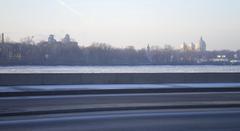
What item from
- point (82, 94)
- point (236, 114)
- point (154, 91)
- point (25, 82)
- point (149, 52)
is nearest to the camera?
point (236, 114)

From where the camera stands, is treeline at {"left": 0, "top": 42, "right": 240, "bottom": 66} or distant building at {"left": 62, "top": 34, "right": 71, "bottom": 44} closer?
treeline at {"left": 0, "top": 42, "right": 240, "bottom": 66}

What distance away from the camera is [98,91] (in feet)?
89.8

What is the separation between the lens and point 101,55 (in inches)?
2660

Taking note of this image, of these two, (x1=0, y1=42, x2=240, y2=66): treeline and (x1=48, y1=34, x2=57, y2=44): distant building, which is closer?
(x1=0, y1=42, x2=240, y2=66): treeline

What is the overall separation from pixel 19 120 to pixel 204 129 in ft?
17.7

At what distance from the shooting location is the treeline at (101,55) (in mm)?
53209

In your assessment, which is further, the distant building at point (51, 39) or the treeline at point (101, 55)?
the distant building at point (51, 39)

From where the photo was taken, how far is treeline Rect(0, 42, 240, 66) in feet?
175

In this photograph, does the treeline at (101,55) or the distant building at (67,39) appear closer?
the treeline at (101,55)

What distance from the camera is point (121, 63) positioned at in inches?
2660

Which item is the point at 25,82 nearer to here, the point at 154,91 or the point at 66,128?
the point at 154,91

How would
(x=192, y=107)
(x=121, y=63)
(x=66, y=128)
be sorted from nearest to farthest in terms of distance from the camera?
(x=66, y=128) < (x=192, y=107) < (x=121, y=63)

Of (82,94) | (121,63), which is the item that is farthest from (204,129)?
(121,63)

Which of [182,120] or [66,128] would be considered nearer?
[66,128]
